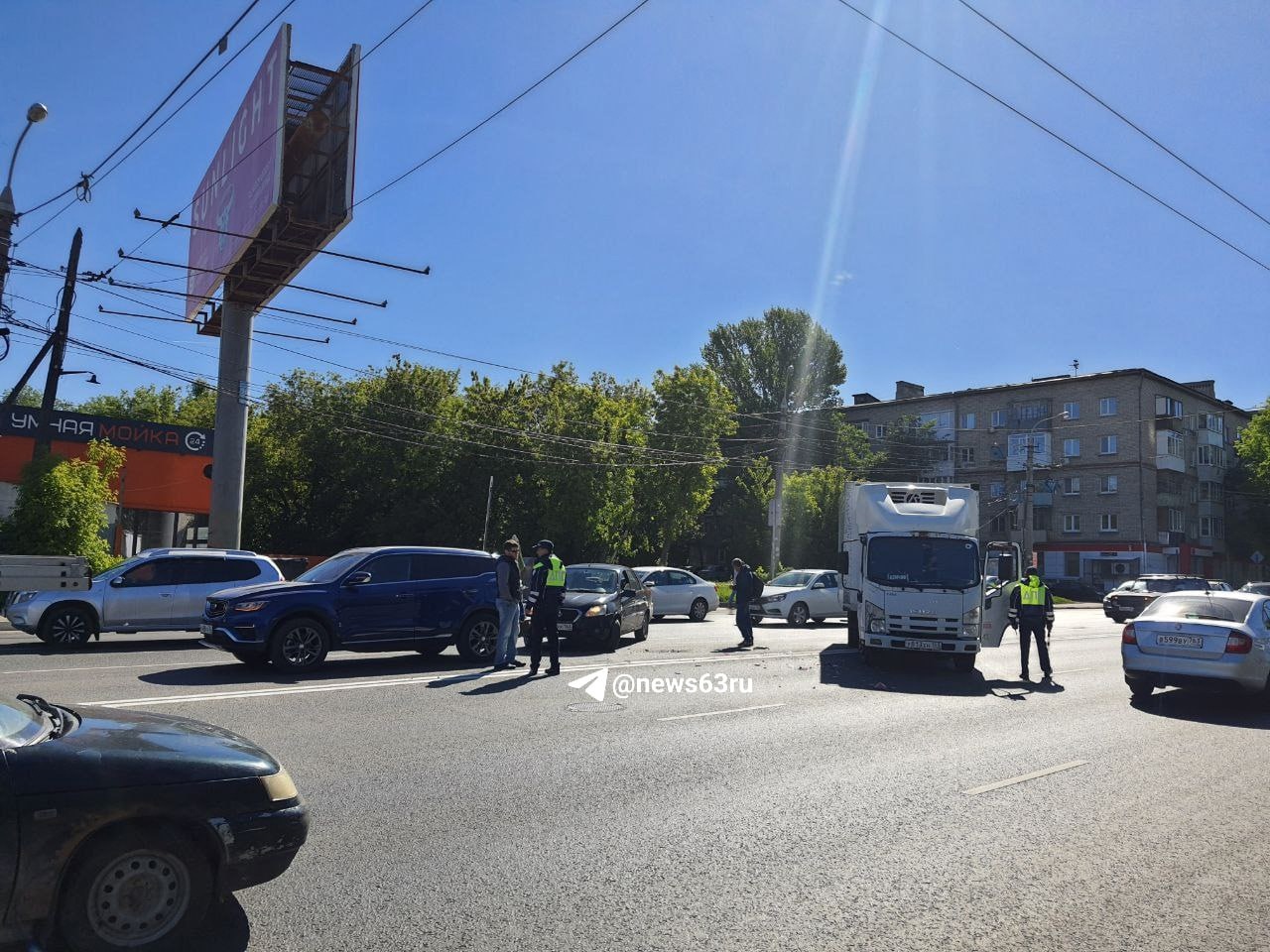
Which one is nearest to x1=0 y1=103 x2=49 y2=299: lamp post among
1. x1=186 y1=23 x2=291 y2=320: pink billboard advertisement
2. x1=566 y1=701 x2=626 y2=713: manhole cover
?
x1=186 y1=23 x2=291 y2=320: pink billboard advertisement

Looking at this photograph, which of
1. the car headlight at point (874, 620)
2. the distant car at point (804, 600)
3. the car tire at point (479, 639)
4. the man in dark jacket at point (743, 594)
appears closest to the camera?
the car tire at point (479, 639)

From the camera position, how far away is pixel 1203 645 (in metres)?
11.8

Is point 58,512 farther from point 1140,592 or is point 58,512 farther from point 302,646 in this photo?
point 1140,592

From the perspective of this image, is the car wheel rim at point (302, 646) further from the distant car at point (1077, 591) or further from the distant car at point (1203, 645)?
the distant car at point (1077, 591)

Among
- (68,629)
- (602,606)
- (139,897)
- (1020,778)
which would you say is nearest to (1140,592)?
(602,606)

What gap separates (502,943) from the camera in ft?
13.4

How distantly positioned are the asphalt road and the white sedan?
47.3 ft

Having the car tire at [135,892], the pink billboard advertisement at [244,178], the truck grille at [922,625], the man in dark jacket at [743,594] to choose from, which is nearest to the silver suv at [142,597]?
the pink billboard advertisement at [244,178]

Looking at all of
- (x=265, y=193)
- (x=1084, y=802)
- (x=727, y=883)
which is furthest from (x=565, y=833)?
(x=265, y=193)

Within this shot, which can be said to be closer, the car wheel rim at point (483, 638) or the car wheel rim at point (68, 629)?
the car wheel rim at point (483, 638)

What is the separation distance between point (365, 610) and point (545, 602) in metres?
2.48

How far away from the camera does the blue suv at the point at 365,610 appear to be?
1234cm

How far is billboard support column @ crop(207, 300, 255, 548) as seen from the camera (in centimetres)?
2642

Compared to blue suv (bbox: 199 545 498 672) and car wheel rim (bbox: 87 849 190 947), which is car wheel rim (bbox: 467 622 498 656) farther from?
car wheel rim (bbox: 87 849 190 947)
